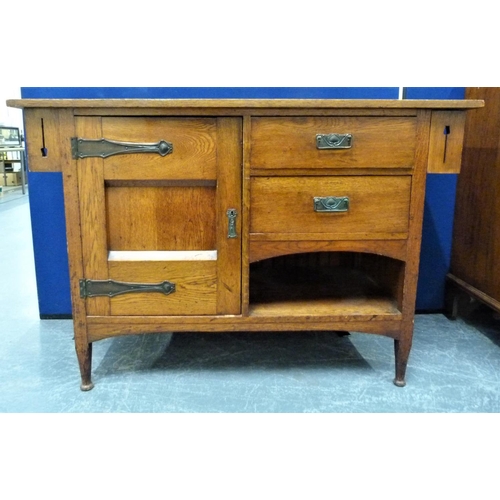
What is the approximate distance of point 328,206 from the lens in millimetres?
1368

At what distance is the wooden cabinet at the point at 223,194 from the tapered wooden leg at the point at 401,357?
2cm

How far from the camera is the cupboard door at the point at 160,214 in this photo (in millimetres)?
1315

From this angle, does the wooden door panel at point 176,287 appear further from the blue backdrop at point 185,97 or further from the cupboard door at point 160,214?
the blue backdrop at point 185,97

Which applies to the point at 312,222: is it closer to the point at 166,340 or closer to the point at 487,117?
the point at 166,340

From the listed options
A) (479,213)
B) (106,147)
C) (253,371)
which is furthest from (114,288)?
(479,213)

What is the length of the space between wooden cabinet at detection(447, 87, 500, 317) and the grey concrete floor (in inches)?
7.1

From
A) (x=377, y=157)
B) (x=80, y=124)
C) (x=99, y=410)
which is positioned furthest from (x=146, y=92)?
(x=99, y=410)

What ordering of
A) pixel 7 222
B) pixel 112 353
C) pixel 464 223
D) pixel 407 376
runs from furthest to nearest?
pixel 7 222
pixel 464 223
pixel 112 353
pixel 407 376

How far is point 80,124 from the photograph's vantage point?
131 centimetres

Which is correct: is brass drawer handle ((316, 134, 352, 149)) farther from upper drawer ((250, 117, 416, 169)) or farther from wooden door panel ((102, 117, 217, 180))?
wooden door panel ((102, 117, 217, 180))

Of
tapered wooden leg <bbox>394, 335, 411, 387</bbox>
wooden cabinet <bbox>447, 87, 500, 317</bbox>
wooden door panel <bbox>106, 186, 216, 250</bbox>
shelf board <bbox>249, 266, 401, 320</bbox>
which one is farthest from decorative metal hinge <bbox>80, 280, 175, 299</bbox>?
wooden cabinet <bbox>447, 87, 500, 317</bbox>

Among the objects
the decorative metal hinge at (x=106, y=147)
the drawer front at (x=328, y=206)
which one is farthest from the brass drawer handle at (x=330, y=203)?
the decorative metal hinge at (x=106, y=147)

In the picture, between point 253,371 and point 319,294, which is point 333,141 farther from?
point 253,371

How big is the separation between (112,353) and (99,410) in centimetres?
40
